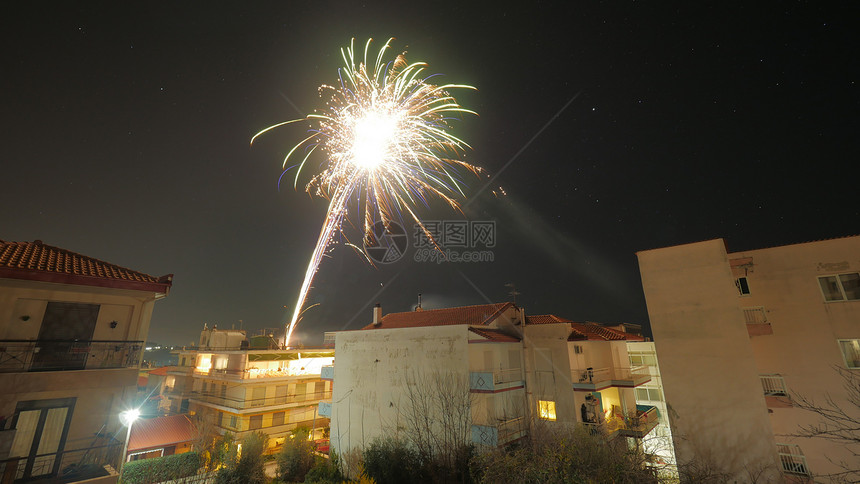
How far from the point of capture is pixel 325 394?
3241cm

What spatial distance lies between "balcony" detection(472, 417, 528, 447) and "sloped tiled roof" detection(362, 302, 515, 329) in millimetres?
5693

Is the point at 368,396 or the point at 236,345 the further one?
the point at 236,345

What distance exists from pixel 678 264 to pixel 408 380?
54.6 feet

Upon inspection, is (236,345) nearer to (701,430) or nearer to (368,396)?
(368,396)

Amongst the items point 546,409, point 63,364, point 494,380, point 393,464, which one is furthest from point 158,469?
point 546,409

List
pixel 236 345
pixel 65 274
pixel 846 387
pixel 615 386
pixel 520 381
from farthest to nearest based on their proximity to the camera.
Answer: pixel 236 345, pixel 615 386, pixel 520 381, pixel 846 387, pixel 65 274

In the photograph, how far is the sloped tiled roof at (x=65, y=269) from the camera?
36.9ft

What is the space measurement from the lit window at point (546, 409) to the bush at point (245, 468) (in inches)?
652

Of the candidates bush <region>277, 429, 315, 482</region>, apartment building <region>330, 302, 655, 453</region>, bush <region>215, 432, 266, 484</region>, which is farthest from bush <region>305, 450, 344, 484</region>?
bush <region>215, 432, 266, 484</region>

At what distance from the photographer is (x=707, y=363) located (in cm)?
1667

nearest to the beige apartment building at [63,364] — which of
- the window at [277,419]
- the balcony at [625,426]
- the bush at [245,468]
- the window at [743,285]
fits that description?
the bush at [245,468]

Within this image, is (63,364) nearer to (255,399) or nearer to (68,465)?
(68,465)

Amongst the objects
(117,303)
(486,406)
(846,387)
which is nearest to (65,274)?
(117,303)

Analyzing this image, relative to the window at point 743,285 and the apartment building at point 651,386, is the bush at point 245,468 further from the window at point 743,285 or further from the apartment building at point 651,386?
the window at point 743,285
